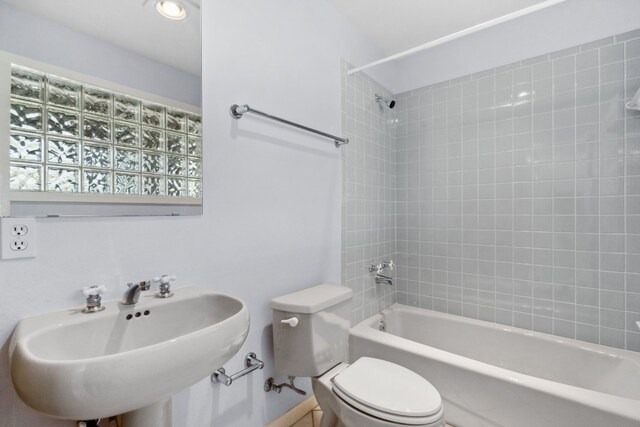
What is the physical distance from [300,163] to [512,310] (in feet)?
5.87

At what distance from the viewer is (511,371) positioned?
153 centimetres

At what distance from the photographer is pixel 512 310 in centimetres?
210

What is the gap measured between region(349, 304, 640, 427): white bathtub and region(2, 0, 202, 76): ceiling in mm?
1780

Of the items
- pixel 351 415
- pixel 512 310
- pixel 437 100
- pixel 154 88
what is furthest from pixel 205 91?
pixel 512 310

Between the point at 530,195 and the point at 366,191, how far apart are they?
1.10m

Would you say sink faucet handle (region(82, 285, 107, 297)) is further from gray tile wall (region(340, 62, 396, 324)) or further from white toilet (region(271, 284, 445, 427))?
gray tile wall (region(340, 62, 396, 324))

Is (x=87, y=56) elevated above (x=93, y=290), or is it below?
above

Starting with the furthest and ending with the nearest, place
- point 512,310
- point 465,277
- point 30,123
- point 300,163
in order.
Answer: point 465,277
point 512,310
point 300,163
point 30,123

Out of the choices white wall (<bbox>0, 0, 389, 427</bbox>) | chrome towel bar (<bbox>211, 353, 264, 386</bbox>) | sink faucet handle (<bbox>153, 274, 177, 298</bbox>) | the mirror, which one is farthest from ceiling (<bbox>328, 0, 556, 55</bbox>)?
chrome towel bar (<bbox>211, 353, 264, 386</bbox>)

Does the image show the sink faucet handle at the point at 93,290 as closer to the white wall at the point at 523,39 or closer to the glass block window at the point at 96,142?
the glass block window at the point at 96,142

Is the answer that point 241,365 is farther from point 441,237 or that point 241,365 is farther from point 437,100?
point 437,100

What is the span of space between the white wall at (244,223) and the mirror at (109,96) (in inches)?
2.7

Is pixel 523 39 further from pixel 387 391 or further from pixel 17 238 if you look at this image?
pixel 17 238

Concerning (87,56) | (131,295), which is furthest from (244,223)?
(87,56)
